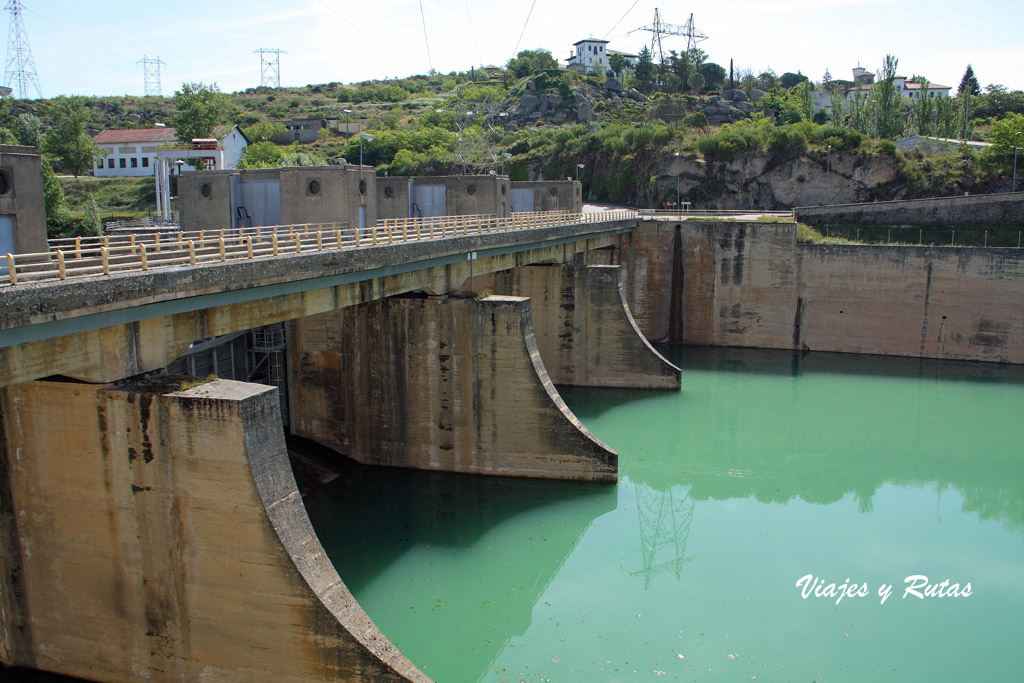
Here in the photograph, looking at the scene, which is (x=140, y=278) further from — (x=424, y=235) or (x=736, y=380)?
(x=736, y=380)

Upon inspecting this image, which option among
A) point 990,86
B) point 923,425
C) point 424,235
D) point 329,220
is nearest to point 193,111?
point 329,220

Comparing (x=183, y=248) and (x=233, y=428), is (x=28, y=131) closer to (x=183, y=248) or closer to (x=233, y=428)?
(x=183, y=248)

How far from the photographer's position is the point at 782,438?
89.1 ft

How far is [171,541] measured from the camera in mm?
12242

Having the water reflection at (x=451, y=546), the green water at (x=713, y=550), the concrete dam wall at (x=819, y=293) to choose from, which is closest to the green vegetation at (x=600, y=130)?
the water reflection at (x=451, y=546)

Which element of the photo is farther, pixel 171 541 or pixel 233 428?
pixel 171 541

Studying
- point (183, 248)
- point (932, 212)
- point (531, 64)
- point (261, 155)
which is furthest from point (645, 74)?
point (183, 248)

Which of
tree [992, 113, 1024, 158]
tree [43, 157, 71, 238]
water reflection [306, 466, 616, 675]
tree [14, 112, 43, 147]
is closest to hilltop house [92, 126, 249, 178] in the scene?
tree [14, 112, 43, 147]

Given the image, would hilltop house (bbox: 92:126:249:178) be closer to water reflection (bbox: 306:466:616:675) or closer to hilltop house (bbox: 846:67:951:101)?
water reflection (bbox: 306:466:616:675)

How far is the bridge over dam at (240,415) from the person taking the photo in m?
11.9

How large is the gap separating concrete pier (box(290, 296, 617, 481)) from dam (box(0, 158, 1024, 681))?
55 millimetres

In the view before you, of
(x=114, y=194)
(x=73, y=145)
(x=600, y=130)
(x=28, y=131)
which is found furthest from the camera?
(x=28, y=131)

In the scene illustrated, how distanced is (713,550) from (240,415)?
1171 centimetres

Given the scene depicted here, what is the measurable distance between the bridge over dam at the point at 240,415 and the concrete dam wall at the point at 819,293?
11.5 metres
